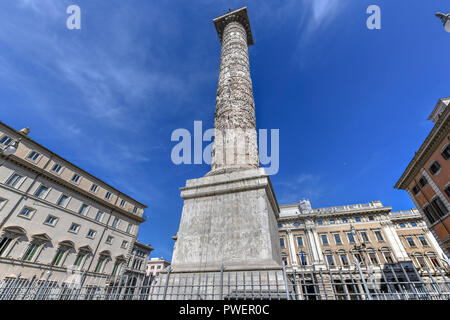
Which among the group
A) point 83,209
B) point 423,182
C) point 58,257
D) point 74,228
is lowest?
point 58,257

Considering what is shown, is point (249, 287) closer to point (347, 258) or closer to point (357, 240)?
point (347, 258)

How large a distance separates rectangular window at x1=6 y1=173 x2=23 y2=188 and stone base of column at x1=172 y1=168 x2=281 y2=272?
67.2ft

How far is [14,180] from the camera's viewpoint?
16.7 metres

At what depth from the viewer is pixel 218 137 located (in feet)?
18.8

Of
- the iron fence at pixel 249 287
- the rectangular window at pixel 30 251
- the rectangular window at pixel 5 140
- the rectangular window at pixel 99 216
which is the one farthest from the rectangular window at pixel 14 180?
the iron fence at pixel 249 287

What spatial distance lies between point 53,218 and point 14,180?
14.7 ft

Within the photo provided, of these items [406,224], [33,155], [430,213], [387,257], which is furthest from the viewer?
[406,224]

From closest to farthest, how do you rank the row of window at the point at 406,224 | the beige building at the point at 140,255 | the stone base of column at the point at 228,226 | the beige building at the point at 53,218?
the stone base of column at the point at 228,226
the beige building at the point at 53,218
the row of window at the point at 406,224
the beige building at the point at 140,255

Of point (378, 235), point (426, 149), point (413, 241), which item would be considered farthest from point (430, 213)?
point (413, 241)

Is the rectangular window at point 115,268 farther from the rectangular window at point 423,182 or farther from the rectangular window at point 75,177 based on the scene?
the rectangular window at point 423,182

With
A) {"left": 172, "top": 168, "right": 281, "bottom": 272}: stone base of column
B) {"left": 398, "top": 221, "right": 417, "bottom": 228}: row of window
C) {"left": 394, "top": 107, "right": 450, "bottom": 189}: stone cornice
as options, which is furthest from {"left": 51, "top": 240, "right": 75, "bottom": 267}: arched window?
{"left": 398, "top": 221, "right": 417, "bottom": 228}: row of window

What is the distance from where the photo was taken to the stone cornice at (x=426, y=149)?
42.4 ft

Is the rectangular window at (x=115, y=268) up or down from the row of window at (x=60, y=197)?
down

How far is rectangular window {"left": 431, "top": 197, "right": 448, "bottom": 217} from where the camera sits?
13586 millimetres
